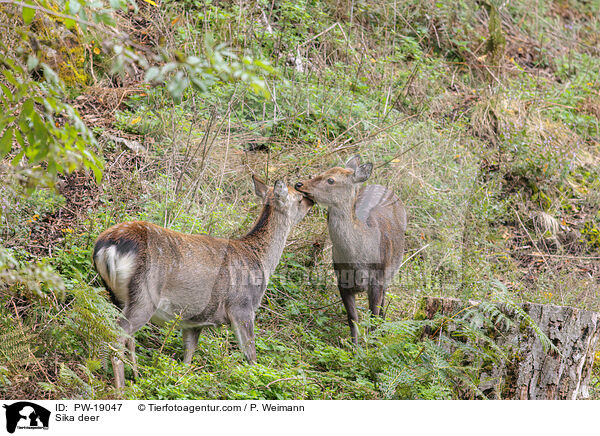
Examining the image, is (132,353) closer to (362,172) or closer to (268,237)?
(268,237)

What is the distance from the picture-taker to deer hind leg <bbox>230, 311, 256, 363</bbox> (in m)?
5.36

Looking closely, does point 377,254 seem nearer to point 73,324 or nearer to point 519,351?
point 519,351

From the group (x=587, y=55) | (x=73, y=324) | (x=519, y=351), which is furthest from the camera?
(x=587, y=55)

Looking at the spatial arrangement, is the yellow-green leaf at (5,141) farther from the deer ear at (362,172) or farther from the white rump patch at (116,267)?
the deer ear at (362,172)

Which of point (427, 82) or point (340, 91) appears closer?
point (340, 91)

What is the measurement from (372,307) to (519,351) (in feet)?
6.15

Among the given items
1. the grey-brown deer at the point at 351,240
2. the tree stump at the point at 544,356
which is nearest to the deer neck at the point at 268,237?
the grey-brown deer at the point at 351,240

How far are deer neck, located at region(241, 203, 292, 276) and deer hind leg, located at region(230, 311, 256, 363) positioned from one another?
0.56 meters

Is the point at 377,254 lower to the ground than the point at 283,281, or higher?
higher

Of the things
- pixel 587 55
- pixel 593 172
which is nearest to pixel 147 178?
pixel 593 172

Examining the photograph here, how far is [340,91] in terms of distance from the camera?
30.8 ft
